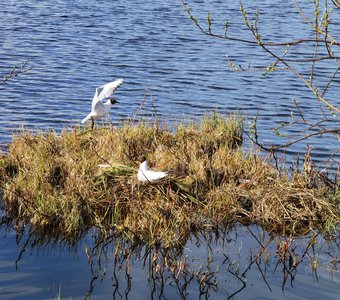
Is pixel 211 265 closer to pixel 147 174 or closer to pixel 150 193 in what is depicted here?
pixel 150 193

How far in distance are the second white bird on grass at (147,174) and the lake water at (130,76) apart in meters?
1.00

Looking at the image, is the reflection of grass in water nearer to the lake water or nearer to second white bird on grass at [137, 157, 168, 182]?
second white bird on grass at [137, 157, 168, 182]

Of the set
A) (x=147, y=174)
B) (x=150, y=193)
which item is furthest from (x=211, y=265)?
(x=147, y=174)

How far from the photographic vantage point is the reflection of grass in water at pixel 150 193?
25.9 ft

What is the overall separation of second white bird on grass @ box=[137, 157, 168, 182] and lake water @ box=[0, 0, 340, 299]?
3.29ft

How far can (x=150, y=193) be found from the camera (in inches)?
326

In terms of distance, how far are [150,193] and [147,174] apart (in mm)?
198

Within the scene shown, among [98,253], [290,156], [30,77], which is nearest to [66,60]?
[30,77]

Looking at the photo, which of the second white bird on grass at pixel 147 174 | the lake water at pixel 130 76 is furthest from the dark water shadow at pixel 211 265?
the second white bird on grass at pixel 147 174

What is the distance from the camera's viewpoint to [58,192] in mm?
8320

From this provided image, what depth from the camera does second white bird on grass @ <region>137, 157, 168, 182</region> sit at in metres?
8.23

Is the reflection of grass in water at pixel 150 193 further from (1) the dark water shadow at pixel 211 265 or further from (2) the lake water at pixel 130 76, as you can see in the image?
(2) the lake water at pixel 130 76

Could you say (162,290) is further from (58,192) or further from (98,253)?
(58,192)

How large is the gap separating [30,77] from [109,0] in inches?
494
